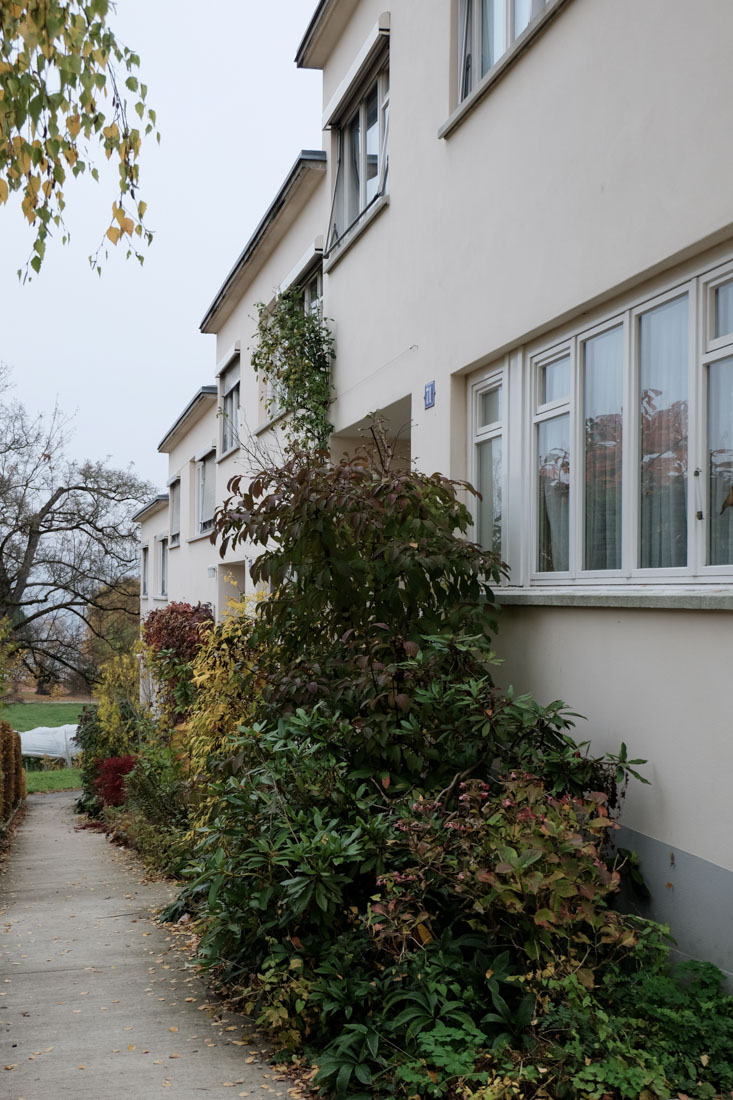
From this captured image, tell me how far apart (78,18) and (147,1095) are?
481 centimetres

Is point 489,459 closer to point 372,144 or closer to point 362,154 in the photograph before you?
point 372,144

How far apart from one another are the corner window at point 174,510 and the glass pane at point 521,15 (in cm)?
2076

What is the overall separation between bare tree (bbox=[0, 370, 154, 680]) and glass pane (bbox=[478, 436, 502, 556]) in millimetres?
31784

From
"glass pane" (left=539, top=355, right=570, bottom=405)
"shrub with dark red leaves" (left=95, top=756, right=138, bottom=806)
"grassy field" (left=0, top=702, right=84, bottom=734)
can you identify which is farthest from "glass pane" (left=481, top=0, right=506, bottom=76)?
"grassy field" (left=0, top=702, right=84, bottom=734)

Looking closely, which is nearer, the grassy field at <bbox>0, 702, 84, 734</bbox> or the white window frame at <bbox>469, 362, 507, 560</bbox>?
the white window frame at <bbox>469, 362, 507, 560</bbox>

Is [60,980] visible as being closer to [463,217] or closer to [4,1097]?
[4,1097]

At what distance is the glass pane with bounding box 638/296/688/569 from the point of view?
16.5 ft

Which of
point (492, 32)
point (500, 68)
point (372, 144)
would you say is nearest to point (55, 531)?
point (372, 144)

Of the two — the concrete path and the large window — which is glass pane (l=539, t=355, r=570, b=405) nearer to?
the large window

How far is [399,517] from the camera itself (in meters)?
6.51

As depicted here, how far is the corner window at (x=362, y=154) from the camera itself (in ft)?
32.5

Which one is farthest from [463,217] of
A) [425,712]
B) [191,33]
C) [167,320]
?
[167,320]

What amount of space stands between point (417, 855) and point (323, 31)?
30.2 ft

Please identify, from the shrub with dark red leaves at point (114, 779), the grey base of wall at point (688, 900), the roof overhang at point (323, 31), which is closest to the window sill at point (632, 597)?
the grey base of wall at point (688, 900)
